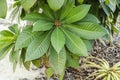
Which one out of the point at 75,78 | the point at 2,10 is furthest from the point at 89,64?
the point at 2,10

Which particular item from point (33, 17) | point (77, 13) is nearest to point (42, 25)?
point (33, 17)

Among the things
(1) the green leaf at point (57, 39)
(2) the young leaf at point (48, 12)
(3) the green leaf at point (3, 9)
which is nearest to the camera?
(3) the green leaf at point (3, 9)

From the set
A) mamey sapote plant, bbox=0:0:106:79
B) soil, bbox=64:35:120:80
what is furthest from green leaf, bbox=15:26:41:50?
soil, bbox=64:35:120:80

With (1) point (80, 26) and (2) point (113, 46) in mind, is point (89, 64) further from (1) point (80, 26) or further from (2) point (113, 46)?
(1) point (80, 26)

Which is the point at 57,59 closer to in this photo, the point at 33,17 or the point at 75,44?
the point at 75,44

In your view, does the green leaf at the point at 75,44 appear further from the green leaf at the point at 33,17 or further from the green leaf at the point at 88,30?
the green leaf at the point at 33,17

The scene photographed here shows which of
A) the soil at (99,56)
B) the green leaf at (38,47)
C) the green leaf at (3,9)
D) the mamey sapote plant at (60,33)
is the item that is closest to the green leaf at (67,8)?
the mamey sapote plant at (60,33)

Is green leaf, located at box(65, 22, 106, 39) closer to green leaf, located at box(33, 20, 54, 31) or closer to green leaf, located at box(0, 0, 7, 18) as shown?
green leaf, located at box(33, 20, 54, 31)
